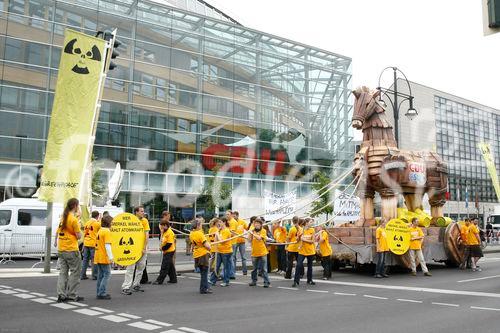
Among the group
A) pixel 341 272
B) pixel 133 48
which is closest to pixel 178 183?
pixel 133 48

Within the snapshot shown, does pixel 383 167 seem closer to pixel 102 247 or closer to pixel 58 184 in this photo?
pixel 102 247

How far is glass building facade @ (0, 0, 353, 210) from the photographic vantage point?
96.7ft

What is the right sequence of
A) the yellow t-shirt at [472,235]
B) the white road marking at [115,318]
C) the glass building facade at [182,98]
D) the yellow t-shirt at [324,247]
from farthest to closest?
the glass building facade at [182,98] → the yellow t-shirt at [472,235] → the yellow t-shirt at [324,247] → the white road marking at [115,318]

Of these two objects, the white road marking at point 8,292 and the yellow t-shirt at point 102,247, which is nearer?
the yellow t-shirt at point 102,247

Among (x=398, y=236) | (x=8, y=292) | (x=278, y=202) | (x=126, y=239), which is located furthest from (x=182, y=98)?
(x=8, y=292)

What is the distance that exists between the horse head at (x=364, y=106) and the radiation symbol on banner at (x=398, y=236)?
10.3 ft

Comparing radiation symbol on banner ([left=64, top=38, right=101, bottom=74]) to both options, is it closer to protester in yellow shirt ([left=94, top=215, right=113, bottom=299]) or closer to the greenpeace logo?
the greenpeace logo

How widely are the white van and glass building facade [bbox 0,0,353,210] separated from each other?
32.4 ft

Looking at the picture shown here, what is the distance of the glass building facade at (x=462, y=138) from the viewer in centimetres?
5906

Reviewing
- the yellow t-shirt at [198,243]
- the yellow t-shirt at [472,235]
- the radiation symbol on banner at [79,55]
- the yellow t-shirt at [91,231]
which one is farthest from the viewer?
the yellow t-shirt at [472,235]

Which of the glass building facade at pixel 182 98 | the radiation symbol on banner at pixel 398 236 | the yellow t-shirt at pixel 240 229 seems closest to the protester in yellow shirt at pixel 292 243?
the yellow t-shirt at pixel 240 229

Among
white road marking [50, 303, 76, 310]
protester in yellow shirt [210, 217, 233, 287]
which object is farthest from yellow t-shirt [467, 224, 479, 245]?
white road marking [50, 303, 76, 310]

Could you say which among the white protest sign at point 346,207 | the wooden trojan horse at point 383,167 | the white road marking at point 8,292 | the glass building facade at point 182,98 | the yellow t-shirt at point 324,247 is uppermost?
the glass building facade at point 182,98

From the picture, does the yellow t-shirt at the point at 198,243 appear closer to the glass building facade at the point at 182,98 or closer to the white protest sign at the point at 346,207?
the white protest sign at the point at 346,207
